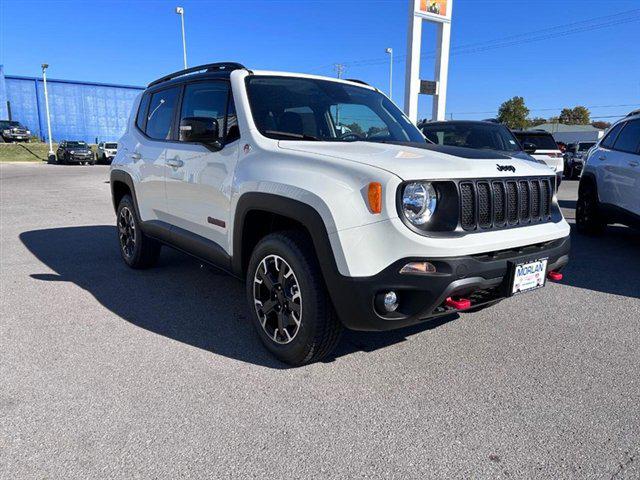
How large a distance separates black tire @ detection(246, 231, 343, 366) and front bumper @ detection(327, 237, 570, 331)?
0.54 ft

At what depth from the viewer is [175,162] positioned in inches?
167

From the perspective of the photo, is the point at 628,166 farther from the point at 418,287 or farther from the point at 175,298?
the point at 175,298

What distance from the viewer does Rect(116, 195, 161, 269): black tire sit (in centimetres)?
526

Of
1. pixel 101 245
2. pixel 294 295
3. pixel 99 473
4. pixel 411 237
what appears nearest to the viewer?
pixel 99 473

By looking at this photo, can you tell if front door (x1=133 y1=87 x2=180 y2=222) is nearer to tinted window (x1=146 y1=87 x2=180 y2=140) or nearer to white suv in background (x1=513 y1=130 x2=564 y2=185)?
tinted window (x1=146 y1=87 x2=180 y2=140)

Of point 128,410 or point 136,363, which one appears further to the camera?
point 136,363

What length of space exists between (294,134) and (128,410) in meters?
2.03

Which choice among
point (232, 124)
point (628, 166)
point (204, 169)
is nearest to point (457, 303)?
point (232, 124)

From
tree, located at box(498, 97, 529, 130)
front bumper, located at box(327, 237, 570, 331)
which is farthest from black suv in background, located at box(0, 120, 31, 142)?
tree, located at box(498, 97, 529, 130)

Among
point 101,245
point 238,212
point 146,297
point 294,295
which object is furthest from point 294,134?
point 101,245

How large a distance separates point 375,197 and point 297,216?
20.4 inches

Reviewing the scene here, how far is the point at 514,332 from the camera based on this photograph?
3.80 metres

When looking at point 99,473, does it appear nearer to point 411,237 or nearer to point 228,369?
point 228,369

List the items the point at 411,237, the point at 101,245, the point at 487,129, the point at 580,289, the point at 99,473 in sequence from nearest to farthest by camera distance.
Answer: the point at 99,473
the point at 411,237
the point at 580,289
the point at 101,245
the point at 487,129
